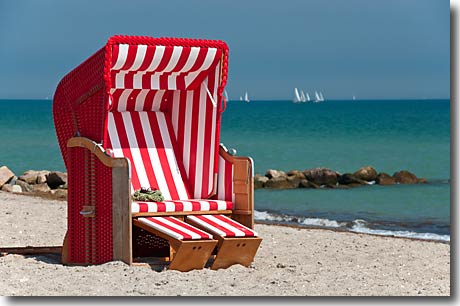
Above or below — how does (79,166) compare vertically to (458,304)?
above

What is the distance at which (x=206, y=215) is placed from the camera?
6281mm

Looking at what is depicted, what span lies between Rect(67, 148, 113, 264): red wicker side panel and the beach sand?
0.55 ft

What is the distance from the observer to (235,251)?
6.03 meters

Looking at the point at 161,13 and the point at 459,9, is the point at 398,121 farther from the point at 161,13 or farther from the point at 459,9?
the point at 459,9

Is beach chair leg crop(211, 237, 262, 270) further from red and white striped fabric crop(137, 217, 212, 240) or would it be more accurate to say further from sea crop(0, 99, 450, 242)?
sea crop(0, 99, 450, 242)

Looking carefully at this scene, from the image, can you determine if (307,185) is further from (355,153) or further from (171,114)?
(355,153)

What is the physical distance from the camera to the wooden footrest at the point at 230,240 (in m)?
5.93

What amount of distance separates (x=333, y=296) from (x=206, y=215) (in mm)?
1191

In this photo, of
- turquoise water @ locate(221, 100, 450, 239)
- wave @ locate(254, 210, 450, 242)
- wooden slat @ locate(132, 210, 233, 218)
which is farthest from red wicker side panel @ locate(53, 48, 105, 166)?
turquoise water @ locate(221, 100, 450, 239)

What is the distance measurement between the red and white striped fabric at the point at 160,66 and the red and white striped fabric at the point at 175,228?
110cm

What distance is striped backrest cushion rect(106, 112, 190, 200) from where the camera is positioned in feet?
22.3

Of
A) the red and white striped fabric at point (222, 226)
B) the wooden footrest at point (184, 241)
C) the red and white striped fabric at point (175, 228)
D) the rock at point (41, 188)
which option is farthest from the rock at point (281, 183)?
the wooden footrest at point (184, 241)

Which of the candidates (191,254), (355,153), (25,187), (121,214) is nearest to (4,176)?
(25,187)

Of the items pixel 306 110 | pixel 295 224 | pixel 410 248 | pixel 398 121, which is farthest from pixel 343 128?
pixel 410 248
